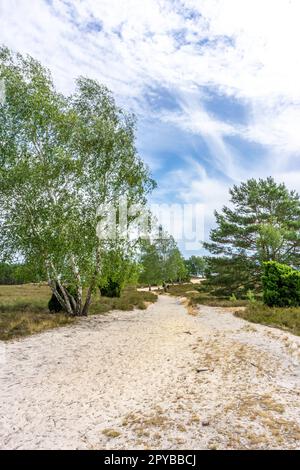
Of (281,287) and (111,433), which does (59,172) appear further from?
(281,287)

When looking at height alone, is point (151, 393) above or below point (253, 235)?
below

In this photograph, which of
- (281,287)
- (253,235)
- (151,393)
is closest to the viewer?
(151,393)

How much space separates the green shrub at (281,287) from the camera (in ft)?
60.8

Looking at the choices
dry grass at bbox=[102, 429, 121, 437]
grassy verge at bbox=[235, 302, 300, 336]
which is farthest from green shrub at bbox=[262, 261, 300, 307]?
dry grass at bbox=[102, 429, 121, 437]

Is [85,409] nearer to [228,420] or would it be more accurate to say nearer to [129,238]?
[228,420]

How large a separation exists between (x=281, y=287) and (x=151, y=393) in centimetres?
1513

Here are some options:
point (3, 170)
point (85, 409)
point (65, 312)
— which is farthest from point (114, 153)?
→ point (85, 409)

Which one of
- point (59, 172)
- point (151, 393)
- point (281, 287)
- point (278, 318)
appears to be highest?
point (59, 172)

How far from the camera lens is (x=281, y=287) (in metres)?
18.9

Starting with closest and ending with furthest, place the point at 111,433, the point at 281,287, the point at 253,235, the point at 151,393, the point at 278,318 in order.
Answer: the point at 111,433, the point at 151,393, the point at 278,318, the point at 281,287, the point at 253,235

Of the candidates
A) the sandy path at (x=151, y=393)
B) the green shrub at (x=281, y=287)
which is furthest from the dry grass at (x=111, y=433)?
the green shrub at (x=281, y=287)

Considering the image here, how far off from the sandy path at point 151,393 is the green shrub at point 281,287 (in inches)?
317

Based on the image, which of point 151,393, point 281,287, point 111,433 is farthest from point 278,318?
point 111,433
